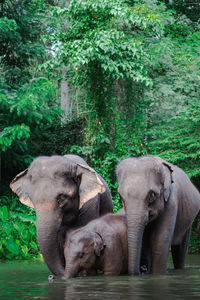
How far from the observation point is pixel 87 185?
A: 8.05m

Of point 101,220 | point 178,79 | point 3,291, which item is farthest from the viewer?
point 178,79

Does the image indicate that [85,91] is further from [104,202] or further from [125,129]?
[104,202]

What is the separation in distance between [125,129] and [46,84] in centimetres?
375

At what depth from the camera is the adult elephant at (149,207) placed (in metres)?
7.78

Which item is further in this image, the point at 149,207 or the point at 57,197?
the point at 149,207

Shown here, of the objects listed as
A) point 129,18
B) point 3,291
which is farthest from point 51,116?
point 3,291

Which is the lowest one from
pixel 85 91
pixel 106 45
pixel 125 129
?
pixel 125 129

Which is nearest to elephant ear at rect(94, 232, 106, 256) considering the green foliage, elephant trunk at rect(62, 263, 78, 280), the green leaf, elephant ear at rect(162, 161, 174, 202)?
elephant trunk at rect(62, 263, 78, 280)

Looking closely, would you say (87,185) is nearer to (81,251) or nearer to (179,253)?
(81,251)

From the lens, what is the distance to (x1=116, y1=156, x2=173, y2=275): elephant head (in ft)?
25.4

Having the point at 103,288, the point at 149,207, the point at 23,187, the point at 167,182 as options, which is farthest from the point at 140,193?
the point at 103,288

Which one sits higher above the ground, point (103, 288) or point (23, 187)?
point (23, 187)

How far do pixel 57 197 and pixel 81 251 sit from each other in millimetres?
864

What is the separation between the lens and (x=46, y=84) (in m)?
16.0
